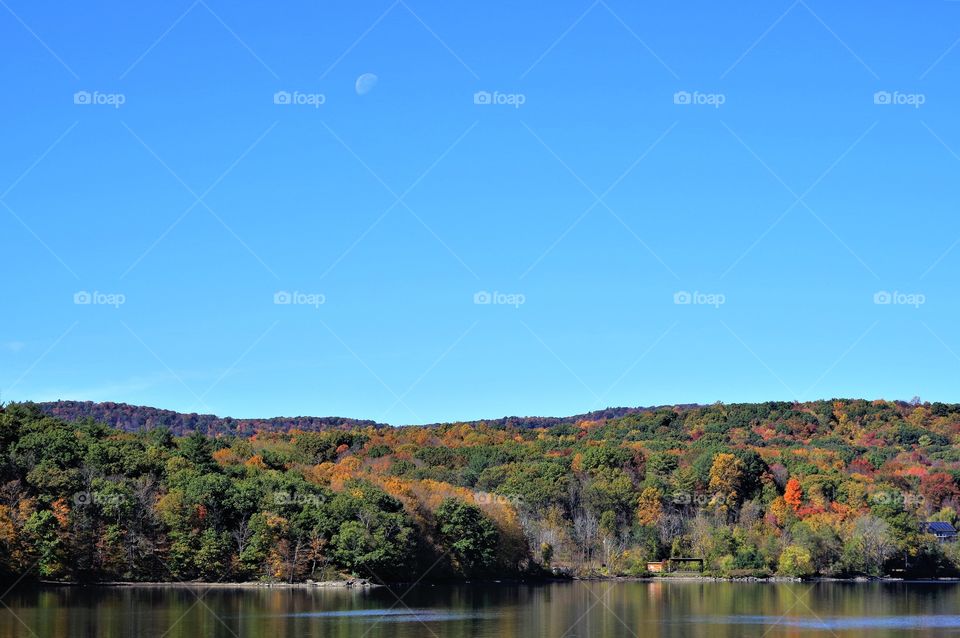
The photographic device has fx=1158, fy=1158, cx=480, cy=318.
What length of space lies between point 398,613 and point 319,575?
78.8 feet

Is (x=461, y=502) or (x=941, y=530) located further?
(x=941, y=530)

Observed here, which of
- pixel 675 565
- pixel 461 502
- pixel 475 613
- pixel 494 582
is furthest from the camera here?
pixel 675 565

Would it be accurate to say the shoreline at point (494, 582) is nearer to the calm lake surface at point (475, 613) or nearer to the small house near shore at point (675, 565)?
the small house near shore at point (675, 565)

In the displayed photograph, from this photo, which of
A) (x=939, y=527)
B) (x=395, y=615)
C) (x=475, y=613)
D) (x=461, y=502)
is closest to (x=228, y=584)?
(x=461, y=502)

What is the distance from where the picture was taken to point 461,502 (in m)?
96.6

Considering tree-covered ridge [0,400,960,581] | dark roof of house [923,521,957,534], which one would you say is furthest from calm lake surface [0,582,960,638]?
dark roof of house [923,521,957,534]

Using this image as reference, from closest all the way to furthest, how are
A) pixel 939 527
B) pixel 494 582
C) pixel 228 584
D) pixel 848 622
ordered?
pixel 848 622
pixel 228 584
pixel 494 582
pixel 939 527

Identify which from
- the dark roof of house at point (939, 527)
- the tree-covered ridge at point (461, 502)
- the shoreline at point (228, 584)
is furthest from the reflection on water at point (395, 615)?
the dark roof of house at point (939, 527)

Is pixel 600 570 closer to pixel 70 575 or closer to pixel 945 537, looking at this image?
pixel 945 537

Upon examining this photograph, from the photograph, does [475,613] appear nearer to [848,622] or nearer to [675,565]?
[848,622]

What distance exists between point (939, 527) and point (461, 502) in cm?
5226

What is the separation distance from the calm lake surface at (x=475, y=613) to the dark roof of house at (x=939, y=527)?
32113 mm

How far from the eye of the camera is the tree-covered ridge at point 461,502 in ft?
266

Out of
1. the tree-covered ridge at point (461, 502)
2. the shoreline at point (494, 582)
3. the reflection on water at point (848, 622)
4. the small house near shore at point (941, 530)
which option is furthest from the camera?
the small house near shore at point (941, 530)
